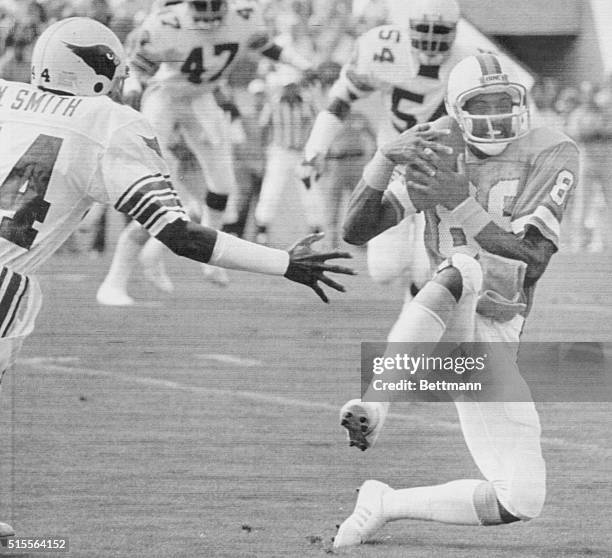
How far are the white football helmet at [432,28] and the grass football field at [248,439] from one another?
0.49 metres

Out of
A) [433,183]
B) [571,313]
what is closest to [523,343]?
[571,313]

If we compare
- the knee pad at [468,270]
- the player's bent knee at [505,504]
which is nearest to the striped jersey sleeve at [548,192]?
the knee pad at [468,270]

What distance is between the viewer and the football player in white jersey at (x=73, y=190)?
105 inches

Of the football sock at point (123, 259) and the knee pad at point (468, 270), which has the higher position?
the knee pad at point (468, 270)

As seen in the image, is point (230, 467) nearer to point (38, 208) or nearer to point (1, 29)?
point (38, 208)

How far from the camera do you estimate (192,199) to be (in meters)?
3.58

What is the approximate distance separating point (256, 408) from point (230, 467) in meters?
0.16

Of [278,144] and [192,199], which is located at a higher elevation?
[278,144]

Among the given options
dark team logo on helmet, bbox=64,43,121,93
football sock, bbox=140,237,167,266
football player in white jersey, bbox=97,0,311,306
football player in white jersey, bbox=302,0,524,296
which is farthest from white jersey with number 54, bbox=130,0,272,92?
football sock, bbox=140,237,167,266

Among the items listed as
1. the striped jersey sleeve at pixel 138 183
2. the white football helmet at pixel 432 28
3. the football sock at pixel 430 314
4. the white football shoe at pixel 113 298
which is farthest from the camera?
the white football shoe at pixel 113 298

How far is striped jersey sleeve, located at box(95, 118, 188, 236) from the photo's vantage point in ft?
8.66

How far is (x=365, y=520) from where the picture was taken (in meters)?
2.90

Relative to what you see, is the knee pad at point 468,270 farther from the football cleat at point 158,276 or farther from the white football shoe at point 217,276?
the football cleat at point 158,276

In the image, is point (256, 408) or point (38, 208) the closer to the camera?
point (38, 208)
